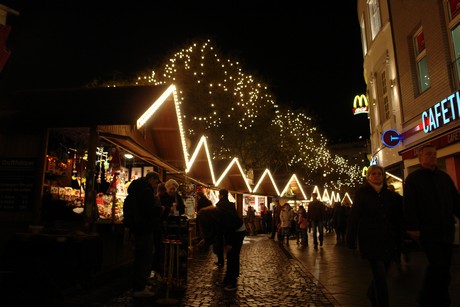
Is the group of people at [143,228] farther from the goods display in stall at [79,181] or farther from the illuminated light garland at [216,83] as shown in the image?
the illuminated light garland at [216,83]

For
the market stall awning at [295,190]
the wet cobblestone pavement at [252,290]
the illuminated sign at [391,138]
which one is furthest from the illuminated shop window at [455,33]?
the market stall awning at [295,190]

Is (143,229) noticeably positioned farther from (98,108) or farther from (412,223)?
(412,223)

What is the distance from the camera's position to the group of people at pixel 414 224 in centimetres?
406

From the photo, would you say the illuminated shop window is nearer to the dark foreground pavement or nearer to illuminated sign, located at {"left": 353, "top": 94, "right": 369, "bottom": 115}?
the dark foreground pavement

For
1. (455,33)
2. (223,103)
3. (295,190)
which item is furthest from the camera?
(295,190)

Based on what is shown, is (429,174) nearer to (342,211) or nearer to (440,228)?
(440,228)

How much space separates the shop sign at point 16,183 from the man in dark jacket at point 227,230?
11.0 feet

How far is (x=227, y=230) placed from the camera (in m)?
6.74

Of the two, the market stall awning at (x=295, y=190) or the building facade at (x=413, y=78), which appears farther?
the market stall awning at (x=295, y=190)

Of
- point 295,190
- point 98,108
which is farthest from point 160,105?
point 295,190

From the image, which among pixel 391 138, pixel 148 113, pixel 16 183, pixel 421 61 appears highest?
pixel 421 61

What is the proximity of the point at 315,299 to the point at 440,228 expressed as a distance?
2498 mm

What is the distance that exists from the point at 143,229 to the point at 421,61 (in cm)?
1210

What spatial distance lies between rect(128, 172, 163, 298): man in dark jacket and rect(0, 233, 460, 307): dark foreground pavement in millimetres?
255
